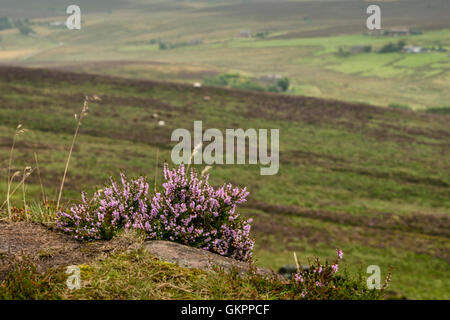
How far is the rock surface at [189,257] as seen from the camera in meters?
5.12

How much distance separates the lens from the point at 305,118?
67.3 meters

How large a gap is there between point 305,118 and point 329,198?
89.6 feet

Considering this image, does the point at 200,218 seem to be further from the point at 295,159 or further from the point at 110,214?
the point at 295,159

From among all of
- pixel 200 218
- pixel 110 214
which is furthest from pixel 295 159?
pixel 110 214

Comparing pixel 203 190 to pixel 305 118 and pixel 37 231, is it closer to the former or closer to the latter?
pixel 37 231

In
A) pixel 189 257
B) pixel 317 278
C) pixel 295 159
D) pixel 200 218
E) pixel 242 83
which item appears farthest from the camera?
pixel 242 83

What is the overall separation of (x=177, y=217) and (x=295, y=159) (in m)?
46.5

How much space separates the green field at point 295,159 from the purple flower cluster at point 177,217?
18.9 metres

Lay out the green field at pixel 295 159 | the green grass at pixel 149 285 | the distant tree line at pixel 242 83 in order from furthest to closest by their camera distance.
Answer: the distant tree line at pixel 242 83 → the green field at pixel 295 159 → the green grass at pixel 149 285

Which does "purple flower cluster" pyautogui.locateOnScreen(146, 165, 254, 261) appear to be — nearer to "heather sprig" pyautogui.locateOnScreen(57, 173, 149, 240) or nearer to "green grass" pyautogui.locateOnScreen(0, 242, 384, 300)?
"heather sprig" pyautogui.locateOnScreen(57, 173, 149, 240)

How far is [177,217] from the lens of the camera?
605 cm

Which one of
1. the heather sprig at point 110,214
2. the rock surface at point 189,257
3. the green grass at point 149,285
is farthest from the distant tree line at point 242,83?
the green grass at point 149,285

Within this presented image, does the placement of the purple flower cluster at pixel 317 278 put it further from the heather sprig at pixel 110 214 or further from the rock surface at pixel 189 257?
the heather sprig at pixel 110 214

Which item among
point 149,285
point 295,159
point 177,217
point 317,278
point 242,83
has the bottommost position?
point 295,159
